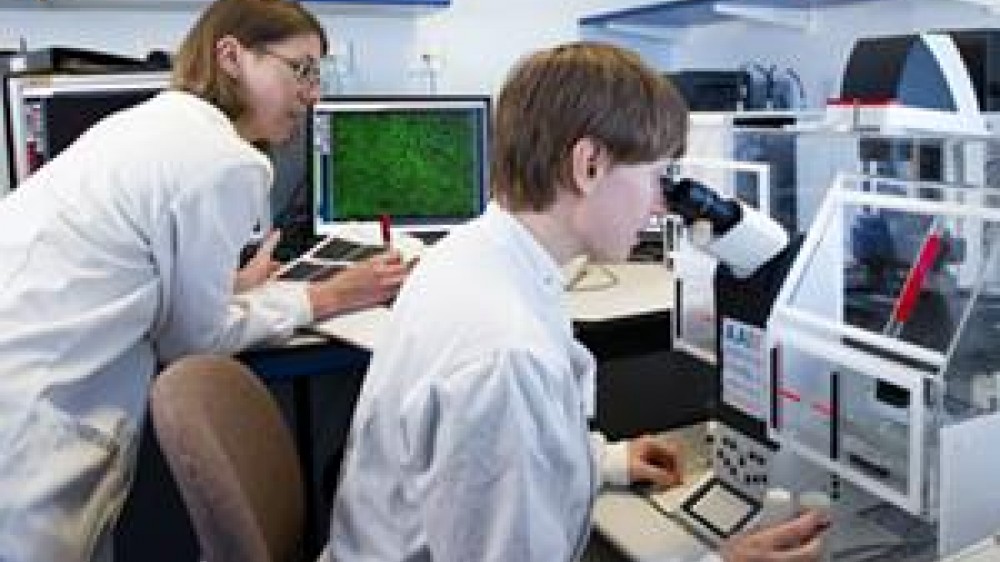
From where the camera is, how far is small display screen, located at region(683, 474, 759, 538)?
1177 millimetres

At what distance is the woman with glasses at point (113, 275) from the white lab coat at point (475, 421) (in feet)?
1.60

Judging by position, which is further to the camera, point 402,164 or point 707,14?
point 707,14

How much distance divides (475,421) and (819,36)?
2.25 metres

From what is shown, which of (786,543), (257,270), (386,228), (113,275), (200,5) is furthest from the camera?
(200,5)

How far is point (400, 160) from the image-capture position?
2537 millimetres

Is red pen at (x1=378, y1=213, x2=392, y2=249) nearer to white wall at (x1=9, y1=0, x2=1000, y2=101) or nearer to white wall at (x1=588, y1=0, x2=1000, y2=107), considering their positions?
white wall at (x1=9, y1=0, x2=1000, y2=101)

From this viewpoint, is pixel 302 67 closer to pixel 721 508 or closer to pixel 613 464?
pixel 613 464

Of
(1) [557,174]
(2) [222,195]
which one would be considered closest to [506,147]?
(1) [557,174]

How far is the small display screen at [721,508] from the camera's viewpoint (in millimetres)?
1177

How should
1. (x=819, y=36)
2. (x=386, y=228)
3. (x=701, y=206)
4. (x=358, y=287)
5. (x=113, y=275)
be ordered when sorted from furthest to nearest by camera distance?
(x=819, y=36)
(x=386, y=228)
(x=358, y=287)
(x=113, y=275)
(x=701, y=206)

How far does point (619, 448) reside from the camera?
1.32 meters

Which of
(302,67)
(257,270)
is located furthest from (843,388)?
(257,270)

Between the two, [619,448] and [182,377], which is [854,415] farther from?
[182,377]

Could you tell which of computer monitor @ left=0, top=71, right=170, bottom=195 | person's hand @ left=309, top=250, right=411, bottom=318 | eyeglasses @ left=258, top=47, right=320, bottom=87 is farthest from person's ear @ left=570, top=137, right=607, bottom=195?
computer monitor @ left=0, top=71, right=170, bottom=195
